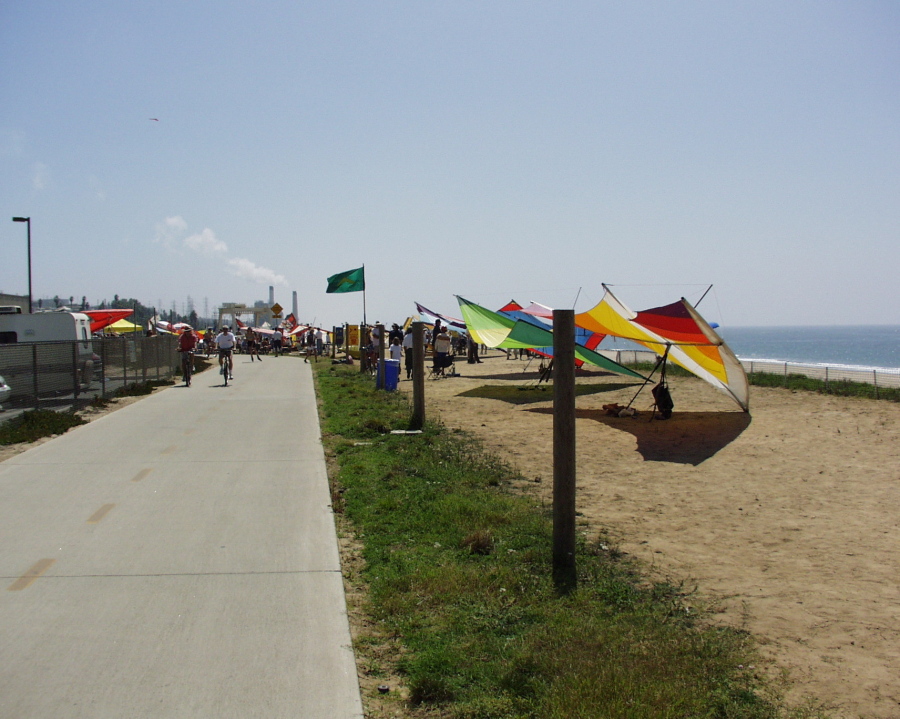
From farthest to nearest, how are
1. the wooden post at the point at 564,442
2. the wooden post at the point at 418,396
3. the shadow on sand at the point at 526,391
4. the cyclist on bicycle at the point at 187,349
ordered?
the cyclist on bicycle at the point at 187,349 < the shadow on sand at the point at 526,391 < the wooden post at the point at 418,396 < the wooden post at the point at 564,442

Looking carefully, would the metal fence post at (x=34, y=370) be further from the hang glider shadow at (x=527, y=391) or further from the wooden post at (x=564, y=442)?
the wooden post at (x=564, y=442)

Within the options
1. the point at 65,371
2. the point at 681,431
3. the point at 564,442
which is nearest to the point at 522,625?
the point at 564,442

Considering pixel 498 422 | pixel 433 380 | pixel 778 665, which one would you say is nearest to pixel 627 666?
pixel 778 665

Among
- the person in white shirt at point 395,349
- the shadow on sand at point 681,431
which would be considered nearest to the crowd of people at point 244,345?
the person in white shirt at point 395,349

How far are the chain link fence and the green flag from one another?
8.14 m

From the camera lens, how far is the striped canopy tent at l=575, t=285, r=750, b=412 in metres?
15.1

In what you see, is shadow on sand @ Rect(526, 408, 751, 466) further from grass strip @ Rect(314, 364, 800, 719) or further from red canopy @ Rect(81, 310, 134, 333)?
red canopy @ Rect(81, 310, 134, 333)

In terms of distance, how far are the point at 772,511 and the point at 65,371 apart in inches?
568

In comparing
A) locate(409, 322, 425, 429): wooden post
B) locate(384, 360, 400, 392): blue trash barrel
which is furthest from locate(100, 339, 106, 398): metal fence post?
locate(409, 322, 425, 429): wooden post

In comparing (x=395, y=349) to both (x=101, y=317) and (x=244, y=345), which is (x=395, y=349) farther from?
(x=244, y=345)

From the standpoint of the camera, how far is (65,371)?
651 inches

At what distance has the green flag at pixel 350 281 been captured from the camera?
2825 cm

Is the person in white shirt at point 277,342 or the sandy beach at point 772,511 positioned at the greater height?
the person in white shirt at point 277,342

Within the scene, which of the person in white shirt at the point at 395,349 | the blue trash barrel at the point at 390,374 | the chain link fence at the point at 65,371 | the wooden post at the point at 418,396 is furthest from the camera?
the person in white shirt at the point at 395,349
